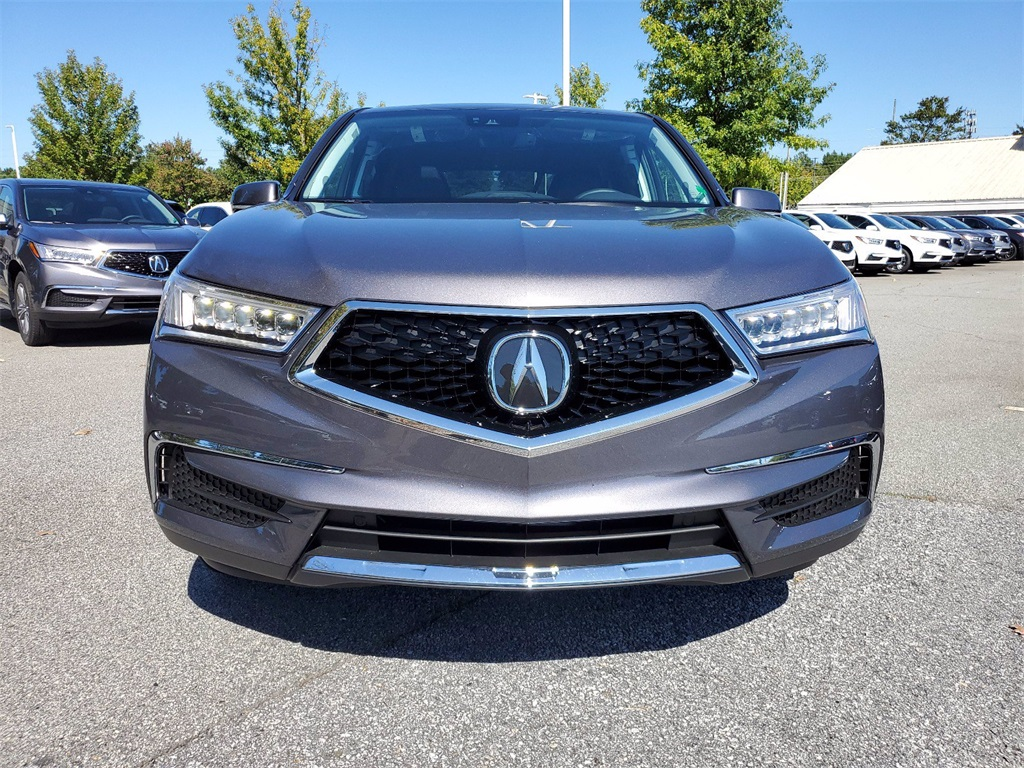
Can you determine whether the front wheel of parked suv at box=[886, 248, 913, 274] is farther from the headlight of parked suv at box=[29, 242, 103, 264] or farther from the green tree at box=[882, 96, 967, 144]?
the green tree at box=[882, 96, 967, 144]

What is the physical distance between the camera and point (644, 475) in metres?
2.02

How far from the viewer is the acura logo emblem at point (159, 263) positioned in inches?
322

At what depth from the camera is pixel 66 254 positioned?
7.96 meters

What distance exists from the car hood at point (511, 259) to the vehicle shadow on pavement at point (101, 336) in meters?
6.95

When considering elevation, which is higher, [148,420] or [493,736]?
[148,420]

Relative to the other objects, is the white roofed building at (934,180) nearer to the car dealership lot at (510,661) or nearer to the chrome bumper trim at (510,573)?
the car dealership lot at (510,661)

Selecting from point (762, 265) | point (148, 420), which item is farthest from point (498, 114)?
point (148, 420)

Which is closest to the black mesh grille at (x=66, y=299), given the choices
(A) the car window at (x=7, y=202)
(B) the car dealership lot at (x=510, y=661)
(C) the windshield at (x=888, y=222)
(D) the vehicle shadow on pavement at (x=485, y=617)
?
(A) the car window at (x=7, y=202)

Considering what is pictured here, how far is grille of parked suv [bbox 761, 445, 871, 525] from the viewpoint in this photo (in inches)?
85.7

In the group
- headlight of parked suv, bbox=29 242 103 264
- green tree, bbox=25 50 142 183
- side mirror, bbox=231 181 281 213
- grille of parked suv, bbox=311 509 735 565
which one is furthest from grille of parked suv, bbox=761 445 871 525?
green tree, bbox=25 50 142 183

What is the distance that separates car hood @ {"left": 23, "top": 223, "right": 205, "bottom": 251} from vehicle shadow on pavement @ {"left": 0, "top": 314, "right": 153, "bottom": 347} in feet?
3.32

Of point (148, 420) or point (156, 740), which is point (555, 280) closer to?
point (148, 420)

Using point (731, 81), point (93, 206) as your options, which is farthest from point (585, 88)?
point (93, 206)

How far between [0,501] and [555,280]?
3027 mm
